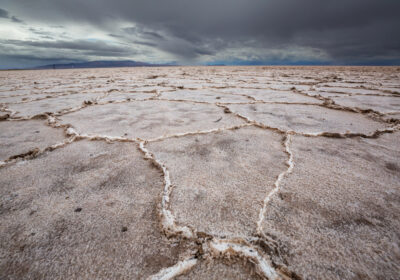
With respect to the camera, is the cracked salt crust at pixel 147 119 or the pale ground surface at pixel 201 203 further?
the cracked salt crust at pixel 147 119

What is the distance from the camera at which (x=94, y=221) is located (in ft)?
2.27

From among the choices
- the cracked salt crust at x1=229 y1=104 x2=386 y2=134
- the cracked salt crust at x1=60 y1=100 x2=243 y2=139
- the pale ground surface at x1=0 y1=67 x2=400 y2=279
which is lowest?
the pale ground surface at x1=0 y1=67 x2=400 y2=279

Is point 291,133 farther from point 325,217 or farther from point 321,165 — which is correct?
point 325,217

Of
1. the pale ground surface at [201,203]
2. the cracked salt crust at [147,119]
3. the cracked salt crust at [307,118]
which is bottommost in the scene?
the pale ground surface at [201,203]

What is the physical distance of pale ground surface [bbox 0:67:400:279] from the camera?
1.81ft

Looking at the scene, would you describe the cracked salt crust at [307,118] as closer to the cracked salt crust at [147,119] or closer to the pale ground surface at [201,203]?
the pale ground surface at [201,203]

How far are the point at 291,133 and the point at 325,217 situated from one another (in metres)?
0.81

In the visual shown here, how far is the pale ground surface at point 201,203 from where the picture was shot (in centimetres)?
55

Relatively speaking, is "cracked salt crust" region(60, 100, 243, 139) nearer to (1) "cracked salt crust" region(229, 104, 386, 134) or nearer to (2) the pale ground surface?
(2) the pale ground surface

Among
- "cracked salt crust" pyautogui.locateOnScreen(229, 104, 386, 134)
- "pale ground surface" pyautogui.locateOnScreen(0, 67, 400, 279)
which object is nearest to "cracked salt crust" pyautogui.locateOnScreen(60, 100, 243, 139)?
"pale ground surface" pyautogui.locateOnScreen(0, 67, 400, 279)

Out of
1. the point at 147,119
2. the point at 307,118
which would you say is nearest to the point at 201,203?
the point at 147,119

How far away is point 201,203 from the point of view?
0.76m

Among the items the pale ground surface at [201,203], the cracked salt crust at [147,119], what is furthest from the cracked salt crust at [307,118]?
the cracked salt crust at [147,119]

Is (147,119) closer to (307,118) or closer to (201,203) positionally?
(201,203)
